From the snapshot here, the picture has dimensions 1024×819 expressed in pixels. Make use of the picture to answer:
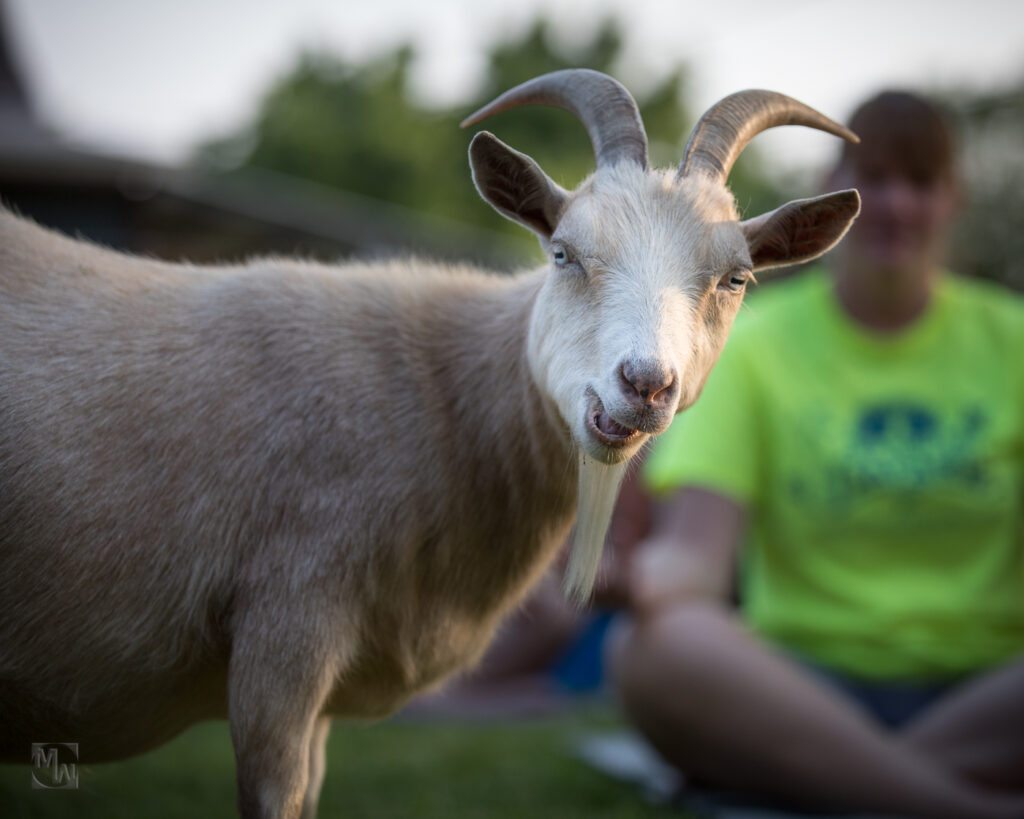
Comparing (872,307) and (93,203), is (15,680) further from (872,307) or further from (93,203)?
(93,203)

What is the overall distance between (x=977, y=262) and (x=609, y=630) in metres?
15.6

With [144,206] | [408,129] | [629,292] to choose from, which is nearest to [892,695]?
[629,292]

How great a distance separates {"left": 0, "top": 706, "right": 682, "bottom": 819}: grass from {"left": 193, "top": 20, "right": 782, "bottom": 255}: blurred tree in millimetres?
27943

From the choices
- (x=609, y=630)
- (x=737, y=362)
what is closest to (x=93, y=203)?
(x=609, y=630)

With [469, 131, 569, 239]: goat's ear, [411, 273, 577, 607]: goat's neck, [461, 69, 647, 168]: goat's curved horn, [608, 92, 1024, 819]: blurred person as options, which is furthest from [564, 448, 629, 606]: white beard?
[608, 92, 1024, 819]: blurred person

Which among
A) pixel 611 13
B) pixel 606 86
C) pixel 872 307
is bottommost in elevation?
pixel 872 307

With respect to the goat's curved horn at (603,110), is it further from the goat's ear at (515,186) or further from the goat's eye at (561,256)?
the goat's eye at (561,256)

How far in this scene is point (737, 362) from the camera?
13.4 feet

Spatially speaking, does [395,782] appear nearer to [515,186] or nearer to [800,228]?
[515,186]

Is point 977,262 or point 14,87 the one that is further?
point 977,262

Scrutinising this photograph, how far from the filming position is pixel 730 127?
2.32m

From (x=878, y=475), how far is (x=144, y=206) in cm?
1098

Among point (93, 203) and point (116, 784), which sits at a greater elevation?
point (93, 203)

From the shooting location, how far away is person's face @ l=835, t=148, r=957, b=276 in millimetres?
3725
